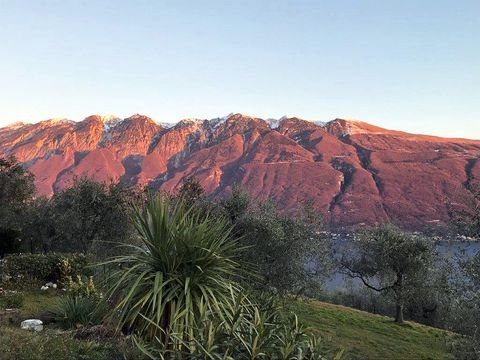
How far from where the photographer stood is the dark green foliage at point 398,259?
31.0 meters

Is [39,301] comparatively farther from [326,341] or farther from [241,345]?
[241,345]

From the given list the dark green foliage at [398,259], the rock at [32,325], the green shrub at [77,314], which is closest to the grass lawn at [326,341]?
the rock at [32,325]

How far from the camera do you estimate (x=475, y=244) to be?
1198 centimetres

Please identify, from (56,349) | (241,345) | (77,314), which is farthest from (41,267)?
(241,345)

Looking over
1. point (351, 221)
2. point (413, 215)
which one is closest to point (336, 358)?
point (351, 221)

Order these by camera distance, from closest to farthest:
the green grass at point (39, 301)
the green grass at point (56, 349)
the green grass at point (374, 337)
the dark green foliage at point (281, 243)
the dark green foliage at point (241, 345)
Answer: the dark green foliage at point (241, 345), the green grass at point (56, 349), the green grass at point (39, 301), the green grass at point (374, 337), the dark green foliage at point (281, 243)

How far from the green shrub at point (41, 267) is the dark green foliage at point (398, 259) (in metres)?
21.9

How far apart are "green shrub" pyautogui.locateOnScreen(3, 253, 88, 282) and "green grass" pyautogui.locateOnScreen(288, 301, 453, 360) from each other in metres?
11.2

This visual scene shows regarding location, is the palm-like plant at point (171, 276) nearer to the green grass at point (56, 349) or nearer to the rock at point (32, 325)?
the green grass at point (56, 349)

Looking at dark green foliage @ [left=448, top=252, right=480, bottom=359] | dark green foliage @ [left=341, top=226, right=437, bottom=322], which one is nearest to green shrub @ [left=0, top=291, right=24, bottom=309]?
dark green foliage @ [left=448, top=252, right=480, bottom=359]

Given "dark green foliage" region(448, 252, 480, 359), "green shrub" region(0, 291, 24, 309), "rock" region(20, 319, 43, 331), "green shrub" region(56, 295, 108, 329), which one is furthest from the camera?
"green shrub" region(0, 291, 24, 309)

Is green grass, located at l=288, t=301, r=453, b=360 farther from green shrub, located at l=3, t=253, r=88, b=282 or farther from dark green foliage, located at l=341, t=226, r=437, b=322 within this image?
green shrub, located at l=3, t=253, r=88, b=282

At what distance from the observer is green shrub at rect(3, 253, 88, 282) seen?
66.7 ft

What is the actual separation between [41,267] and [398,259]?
24382 millimetres
